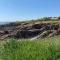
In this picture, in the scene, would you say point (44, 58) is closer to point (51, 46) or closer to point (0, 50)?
point (51, 46)

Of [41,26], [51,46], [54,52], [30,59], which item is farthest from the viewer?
[41,26]

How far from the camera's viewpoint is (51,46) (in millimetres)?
9359

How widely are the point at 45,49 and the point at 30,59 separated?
1.25m

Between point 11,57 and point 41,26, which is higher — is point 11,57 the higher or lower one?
the higher one

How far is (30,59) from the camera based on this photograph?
793 centimetres

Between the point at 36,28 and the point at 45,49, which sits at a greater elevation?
the point at 45,49

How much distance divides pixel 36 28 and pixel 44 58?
43.9m

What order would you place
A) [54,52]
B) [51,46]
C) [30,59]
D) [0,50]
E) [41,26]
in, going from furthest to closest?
[41,26], [0,50], [51,46], [54,52], [30,59]

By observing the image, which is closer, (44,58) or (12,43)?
(44,58)

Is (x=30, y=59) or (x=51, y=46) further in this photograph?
(x=51, y=46)

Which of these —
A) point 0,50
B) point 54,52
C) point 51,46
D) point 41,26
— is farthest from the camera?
point 41,26

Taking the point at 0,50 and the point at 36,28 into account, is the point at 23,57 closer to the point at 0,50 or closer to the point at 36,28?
the point at 0,50

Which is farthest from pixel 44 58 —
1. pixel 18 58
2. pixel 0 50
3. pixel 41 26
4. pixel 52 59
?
pixel 41 26

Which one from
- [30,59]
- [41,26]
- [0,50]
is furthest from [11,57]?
[41,26]
